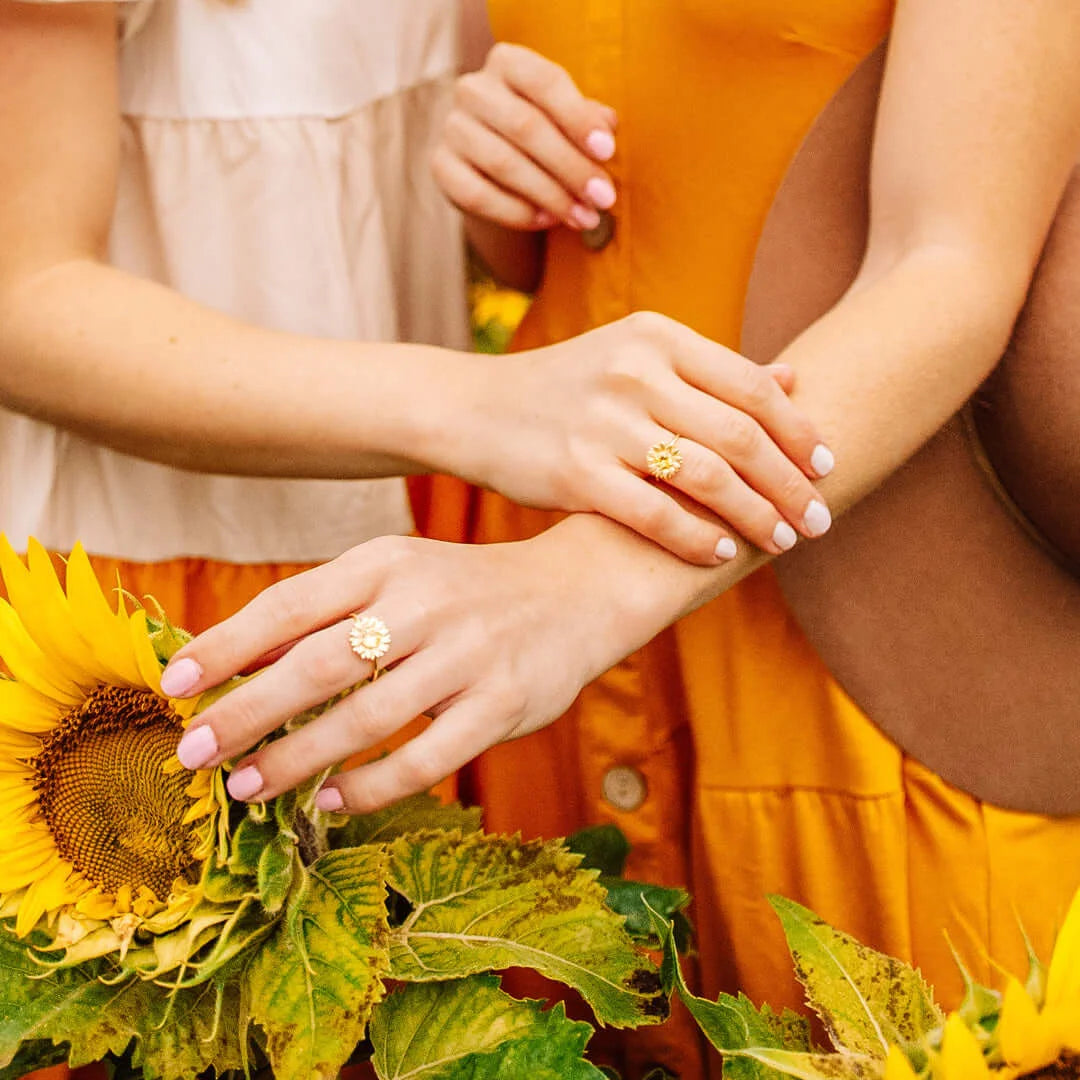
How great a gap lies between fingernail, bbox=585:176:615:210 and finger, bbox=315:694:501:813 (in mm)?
407

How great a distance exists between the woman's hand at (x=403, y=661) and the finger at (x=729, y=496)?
70mm

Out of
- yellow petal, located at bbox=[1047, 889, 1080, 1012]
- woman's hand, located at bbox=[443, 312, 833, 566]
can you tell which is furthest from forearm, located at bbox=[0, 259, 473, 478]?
yellow petal, located at bbox=[1047, 889, 1080, 1012]

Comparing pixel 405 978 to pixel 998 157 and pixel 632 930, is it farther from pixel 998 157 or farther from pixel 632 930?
pixel 998 157

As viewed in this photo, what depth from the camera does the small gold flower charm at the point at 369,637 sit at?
18.3 inches

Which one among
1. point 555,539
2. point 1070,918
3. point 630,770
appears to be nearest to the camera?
point 1070,918

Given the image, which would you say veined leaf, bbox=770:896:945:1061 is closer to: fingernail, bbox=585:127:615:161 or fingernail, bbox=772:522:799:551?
fingernail, bbox=772:522:799:551

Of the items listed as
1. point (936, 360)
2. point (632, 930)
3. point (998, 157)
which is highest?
A: point (998, 157)

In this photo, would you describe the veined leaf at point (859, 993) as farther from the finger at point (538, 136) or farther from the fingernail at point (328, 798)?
the finger at point (538, 136)

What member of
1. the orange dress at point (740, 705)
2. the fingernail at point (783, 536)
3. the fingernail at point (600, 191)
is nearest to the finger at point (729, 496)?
the fingernail at point (783, 536)

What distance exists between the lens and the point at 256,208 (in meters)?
0.76

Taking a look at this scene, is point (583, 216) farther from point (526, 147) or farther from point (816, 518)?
point (816, 518)

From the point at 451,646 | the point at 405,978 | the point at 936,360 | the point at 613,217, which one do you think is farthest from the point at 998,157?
the point at 405,978

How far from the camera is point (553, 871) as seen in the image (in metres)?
0.49

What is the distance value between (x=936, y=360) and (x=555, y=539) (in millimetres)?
243
